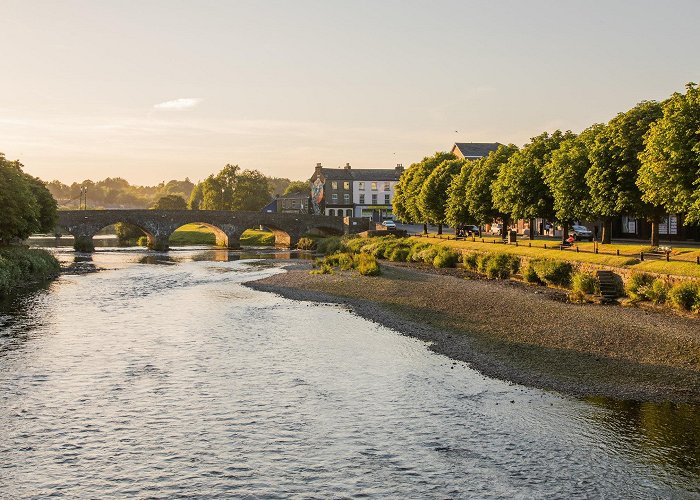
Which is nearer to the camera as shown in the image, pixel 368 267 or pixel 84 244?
pixel 368 267

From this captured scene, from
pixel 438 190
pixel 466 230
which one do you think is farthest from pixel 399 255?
pixel 466 230

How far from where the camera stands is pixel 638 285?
47.5 metres

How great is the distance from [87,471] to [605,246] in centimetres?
5323

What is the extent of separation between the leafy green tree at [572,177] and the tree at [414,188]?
42037mm

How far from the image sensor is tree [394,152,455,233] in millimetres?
115125

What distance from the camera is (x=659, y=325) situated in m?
38.5

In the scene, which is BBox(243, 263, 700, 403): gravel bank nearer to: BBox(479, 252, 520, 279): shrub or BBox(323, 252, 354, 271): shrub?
BBox(479, 252, 520, 279): shrub

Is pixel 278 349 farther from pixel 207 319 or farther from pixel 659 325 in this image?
pixel 659 325

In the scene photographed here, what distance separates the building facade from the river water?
15261cm

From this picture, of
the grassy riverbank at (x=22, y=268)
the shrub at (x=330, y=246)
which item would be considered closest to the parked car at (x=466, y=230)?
the shrub at (x=330, y=246)

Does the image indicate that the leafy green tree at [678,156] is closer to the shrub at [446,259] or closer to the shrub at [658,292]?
the shrub at [658,292]

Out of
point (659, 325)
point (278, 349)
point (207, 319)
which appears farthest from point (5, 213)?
point (659, 325)

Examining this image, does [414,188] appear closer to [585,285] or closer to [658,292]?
[585,285]

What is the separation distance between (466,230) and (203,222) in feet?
168
